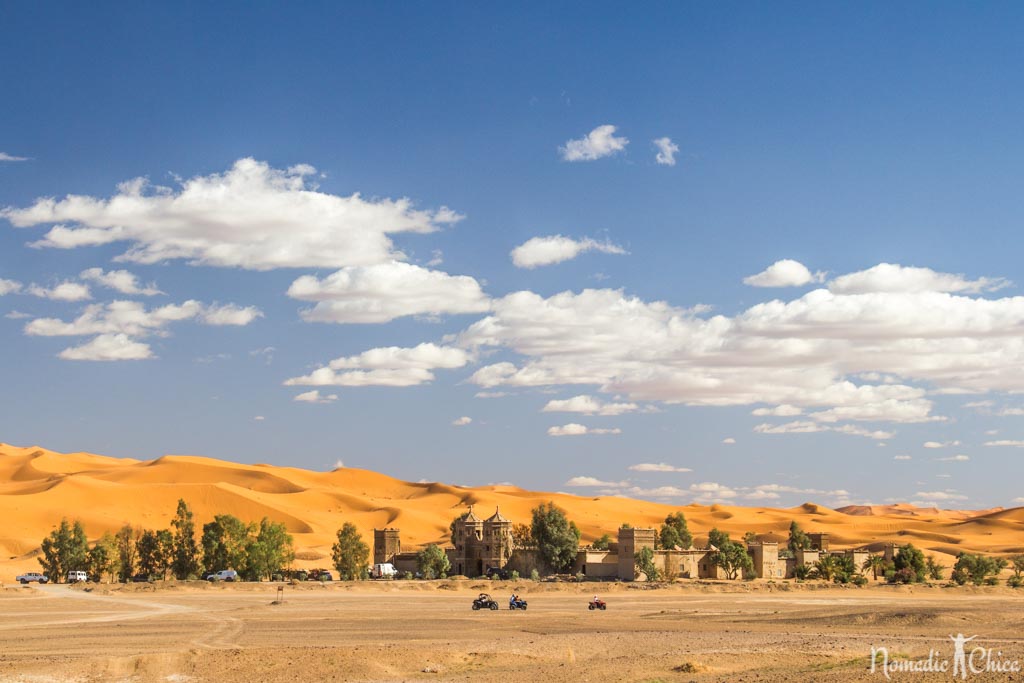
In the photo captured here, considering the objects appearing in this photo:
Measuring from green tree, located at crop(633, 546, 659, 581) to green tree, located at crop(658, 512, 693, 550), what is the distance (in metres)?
16.3

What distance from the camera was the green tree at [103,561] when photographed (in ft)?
278

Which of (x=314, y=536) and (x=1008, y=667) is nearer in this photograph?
(x=1008, y=667)

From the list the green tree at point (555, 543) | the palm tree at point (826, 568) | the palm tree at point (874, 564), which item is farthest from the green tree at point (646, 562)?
the palm tree at point (874, 564)

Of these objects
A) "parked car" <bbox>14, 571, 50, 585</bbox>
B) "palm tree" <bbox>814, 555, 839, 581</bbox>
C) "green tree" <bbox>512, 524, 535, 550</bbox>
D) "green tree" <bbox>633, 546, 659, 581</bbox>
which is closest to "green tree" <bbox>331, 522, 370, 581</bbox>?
"green tree" <bbox>512, 524, 535, 550</bbox>

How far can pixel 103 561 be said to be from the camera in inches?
3346

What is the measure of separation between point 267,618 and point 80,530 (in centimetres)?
3847

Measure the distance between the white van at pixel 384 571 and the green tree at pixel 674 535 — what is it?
81.7ft

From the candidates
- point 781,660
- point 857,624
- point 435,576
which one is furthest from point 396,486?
point 781,660

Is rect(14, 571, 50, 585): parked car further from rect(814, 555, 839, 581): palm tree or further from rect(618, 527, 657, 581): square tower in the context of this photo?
rect(814, 555, 839, 581): palm tree

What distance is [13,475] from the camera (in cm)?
16038

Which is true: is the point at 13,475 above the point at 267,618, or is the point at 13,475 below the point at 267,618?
above

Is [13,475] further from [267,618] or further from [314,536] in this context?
[267,618]

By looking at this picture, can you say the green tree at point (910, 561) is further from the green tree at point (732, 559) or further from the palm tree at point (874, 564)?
the green tree at point (732, 559)

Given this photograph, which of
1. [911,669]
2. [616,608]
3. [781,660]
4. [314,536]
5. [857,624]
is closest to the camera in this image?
[911,669]
